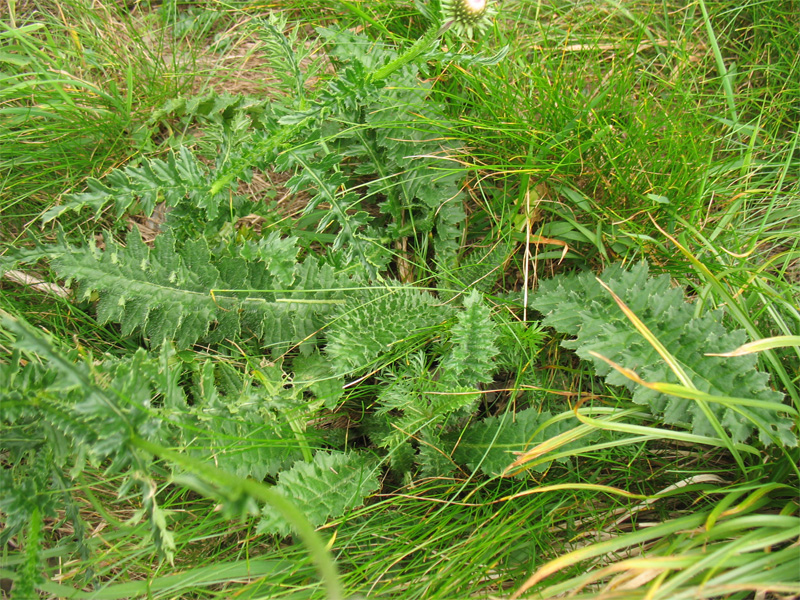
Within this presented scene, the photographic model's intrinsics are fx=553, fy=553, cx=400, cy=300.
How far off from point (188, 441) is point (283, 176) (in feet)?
4.52

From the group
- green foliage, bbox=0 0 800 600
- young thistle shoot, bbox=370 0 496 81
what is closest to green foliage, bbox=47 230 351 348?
green foliage, bbox=0 0 800 600

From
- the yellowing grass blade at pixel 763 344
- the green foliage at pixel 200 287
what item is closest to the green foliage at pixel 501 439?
the yellowing grass blade at pixel 763 344

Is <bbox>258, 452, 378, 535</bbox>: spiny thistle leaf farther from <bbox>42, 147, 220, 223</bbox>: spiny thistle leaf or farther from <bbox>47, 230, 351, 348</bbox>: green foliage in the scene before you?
<bbox>42, 147, 220, 223</bbox>: spiny thistle leaf

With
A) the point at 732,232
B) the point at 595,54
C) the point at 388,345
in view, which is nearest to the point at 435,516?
the point at 388,345

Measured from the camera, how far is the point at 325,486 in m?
1.82

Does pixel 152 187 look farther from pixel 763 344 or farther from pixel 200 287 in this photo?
pixel 763 344

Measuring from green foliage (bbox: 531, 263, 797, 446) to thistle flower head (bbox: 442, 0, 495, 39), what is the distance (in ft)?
3.15

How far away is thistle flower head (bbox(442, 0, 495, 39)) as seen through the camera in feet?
5.77

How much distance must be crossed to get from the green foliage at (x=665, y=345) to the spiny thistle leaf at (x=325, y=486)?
85 centimetres

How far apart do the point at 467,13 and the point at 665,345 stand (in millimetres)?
1267

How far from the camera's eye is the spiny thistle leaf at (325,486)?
5.75 feet

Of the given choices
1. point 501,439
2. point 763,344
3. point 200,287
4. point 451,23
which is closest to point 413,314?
point 501,439

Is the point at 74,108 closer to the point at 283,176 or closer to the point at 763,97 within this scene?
the point at 283,176

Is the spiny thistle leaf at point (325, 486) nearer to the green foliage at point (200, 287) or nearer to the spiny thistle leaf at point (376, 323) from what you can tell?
the spiny thistle leaf at point (376, 323)
